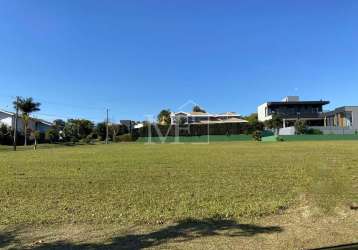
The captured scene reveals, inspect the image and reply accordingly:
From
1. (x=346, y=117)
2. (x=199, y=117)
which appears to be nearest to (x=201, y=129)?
(x=199, y=117)

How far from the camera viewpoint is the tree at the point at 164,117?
4307 inches

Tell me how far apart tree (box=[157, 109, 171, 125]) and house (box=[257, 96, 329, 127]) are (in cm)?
2452

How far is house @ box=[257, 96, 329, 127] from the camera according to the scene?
96500mm

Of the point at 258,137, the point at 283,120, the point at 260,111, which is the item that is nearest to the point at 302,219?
the point at 258,137

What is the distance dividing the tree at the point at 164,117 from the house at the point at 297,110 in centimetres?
Answer: 2452

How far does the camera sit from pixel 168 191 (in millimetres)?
9641

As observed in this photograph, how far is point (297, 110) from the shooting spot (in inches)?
3868

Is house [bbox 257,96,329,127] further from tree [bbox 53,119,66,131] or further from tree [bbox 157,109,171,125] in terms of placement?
tree [bbox 53,119,66,131]

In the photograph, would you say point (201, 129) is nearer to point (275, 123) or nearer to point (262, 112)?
point (275, 123)

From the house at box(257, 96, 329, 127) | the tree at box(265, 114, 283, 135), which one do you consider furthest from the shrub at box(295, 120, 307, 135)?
the house at box(257, 96, 329, 127)

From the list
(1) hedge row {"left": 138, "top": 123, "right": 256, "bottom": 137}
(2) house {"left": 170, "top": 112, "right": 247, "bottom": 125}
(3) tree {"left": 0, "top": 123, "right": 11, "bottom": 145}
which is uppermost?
(2) house {"left": 170, "top": 112, "right": 247, "bottom": 125}

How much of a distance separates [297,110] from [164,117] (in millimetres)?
32569

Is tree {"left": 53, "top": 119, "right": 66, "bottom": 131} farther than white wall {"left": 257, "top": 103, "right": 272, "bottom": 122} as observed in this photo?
No

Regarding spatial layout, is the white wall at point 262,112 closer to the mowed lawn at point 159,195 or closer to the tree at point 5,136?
the tree at point 5,136
